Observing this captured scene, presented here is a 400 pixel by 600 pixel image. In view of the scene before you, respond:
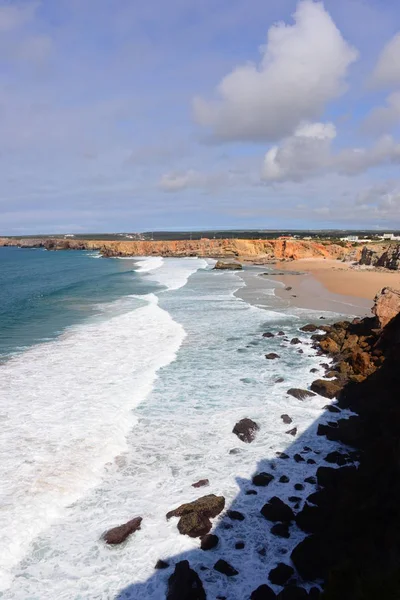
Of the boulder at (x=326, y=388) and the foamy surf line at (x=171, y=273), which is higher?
the boulder at (x=326, y=388)

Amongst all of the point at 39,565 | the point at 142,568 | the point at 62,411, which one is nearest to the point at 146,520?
the point at 142,568

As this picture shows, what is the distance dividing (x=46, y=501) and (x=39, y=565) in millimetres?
1707

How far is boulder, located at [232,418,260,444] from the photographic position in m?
11.8

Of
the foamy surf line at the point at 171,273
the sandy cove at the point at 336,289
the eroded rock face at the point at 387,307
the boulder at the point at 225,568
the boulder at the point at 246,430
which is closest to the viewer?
the boulder at the point at 225,568

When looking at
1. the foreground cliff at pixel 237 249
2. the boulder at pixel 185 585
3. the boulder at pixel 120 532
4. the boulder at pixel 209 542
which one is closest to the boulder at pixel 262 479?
the boulder at pixel 209 542

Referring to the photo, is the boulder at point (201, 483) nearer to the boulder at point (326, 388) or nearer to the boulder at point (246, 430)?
the boulder at point (246, 430)

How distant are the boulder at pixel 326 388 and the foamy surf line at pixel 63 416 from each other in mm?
6066

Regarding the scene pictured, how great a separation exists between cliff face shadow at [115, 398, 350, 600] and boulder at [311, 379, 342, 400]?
10.8 ft

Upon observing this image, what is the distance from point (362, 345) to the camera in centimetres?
1869

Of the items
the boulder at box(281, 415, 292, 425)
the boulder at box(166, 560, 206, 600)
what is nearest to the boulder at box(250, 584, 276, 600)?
the boulder at box(166, 560, 206, 600)

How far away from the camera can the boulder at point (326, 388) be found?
47.5 feet

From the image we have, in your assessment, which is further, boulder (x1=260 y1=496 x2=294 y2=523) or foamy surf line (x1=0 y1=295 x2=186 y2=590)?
foamy surf line (x1=0 y1=295 x2=186 y2=590)

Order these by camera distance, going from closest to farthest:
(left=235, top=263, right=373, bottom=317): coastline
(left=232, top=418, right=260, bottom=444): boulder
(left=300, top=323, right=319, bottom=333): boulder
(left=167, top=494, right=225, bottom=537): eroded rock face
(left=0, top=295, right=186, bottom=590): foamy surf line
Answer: (left=167, top=494, right=225, bottom=537): eroded rock face < (left=0, top=295, right=186, bottom=590): foamy surf line < (left=232, top=418, right=260, bottom=444): boulder < (left=300, top=323, right=319, bottom=333): boulder < (left=235, top=263, right=373, bottom=317): coastline

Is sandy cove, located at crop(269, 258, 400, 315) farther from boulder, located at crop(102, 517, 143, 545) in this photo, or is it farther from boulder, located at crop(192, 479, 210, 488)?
boulder, located at crop(102, 517, 143, 545)
